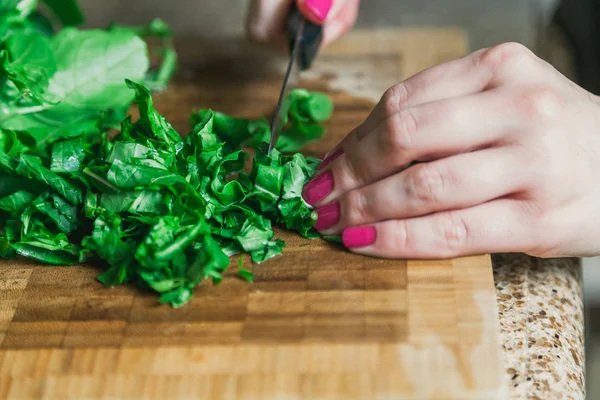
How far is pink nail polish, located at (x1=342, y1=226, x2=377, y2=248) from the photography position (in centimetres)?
127

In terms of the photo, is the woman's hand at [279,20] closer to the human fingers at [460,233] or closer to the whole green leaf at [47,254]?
the human fingers at [460,233]

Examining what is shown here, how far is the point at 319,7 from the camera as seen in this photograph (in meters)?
1.61

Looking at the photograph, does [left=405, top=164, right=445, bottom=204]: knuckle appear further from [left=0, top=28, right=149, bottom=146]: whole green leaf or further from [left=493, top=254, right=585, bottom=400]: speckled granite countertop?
[left=0, top=28, right=149, bottom=146]: whole green leaf

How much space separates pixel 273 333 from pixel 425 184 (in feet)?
1.15

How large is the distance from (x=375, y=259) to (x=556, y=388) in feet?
1.19

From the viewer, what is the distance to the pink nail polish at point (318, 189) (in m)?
1.34

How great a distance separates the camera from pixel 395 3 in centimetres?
288

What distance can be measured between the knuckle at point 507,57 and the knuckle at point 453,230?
0.28m

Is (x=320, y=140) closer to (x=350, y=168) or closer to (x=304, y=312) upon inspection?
(x=350, y=168)

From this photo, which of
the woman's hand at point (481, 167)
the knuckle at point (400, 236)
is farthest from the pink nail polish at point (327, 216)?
the knuckle at point (400, 236)

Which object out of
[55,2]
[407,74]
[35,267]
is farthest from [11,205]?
[407,74]

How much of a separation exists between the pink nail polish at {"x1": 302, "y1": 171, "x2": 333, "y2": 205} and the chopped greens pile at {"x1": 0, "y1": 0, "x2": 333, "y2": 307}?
0.01 meters

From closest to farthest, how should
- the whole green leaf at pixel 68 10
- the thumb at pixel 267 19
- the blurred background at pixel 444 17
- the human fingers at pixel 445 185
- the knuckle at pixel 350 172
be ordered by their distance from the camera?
the human fingers at pixel 445 185
the knuckle at pixel 350 172
the thumb at pixel 267 19
the whole green leaf at pixel 68 10
the blurred background at pixel 444 17

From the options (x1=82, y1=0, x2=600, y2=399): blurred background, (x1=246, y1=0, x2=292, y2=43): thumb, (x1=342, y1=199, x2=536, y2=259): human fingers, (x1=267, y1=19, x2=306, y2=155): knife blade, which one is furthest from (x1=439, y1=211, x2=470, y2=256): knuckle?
(x1=82, y1=0, x2=600, y2=399): blurred background
